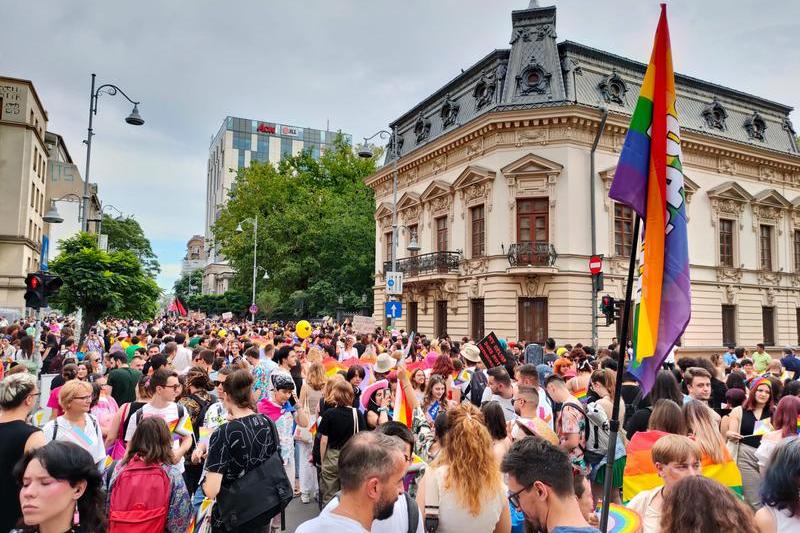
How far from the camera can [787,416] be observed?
15.1 feet

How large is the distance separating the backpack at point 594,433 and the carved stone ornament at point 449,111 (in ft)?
84.4

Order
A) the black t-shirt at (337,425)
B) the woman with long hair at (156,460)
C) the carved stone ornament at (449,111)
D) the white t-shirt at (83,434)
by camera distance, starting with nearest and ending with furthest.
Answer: the woman with long hair at (156,460) → the white t-shirt at (83,434) → the black t-shirt at (337,425) → the carved stone ornament at (449,111)

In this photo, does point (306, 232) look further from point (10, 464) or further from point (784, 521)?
point (784, 521)

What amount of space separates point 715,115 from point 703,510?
3274 cm

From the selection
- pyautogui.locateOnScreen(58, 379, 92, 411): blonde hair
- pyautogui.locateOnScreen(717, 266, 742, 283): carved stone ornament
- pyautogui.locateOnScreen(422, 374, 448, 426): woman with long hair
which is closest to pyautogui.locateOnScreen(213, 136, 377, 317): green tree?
pyautogui.locateOnScreen(717, 266, 742, 283): carved stone ornament

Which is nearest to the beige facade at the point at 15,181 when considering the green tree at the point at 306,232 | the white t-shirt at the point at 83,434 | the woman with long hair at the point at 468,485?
the green tree at the point at 306,232

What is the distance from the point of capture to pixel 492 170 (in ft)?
84.8

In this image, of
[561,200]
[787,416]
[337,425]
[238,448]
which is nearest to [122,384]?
[337,425]

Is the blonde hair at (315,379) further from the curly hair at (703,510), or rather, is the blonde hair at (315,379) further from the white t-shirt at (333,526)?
the curly hair at (703,510)

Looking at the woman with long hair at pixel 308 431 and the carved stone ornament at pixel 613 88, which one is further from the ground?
the carved stone ornament at pixel 613 88

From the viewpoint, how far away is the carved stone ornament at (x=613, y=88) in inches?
1027

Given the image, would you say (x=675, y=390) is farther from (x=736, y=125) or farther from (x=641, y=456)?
(x=736, y=125)

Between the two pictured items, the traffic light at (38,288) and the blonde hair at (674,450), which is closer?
the blonde hair at (674,450)

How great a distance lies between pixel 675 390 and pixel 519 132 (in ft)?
68.8
